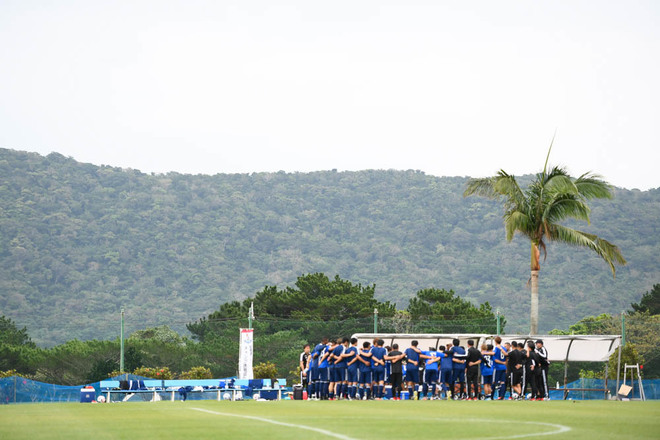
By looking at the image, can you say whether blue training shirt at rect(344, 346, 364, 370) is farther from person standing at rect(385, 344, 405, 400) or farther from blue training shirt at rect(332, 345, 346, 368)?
person standing at rect(385, 344, 405, 400)

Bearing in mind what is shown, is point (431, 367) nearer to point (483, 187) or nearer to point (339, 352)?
point (339, 352)

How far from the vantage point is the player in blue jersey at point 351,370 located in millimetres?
25938

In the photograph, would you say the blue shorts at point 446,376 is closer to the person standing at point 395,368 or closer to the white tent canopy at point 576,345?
the person standing at point 395,368

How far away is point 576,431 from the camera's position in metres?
13.0

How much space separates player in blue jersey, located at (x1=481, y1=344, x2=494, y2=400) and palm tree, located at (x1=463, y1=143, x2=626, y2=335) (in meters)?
7.73

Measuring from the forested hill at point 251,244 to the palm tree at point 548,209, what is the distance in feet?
228

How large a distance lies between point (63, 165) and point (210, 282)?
161 ft

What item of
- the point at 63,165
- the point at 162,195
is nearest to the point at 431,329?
the point at 162,195

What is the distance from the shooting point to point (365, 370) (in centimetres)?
2620

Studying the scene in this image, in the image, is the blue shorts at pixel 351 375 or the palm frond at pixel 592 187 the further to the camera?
the palm frond at pixel 592 187

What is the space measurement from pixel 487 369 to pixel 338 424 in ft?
44.0

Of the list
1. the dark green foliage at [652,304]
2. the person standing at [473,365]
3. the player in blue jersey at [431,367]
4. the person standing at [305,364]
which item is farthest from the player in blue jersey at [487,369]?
the dark green foliage at [652,304]

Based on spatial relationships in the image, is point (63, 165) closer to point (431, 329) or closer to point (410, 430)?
point (431, 329)

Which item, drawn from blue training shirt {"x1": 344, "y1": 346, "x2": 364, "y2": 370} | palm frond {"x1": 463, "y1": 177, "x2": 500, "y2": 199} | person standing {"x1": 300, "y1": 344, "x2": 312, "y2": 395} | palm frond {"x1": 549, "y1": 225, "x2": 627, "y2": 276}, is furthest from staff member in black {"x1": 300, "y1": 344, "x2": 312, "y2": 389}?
palm frond {"x1": 549, "y1": 225, "x2": 627, "y2": 276}
